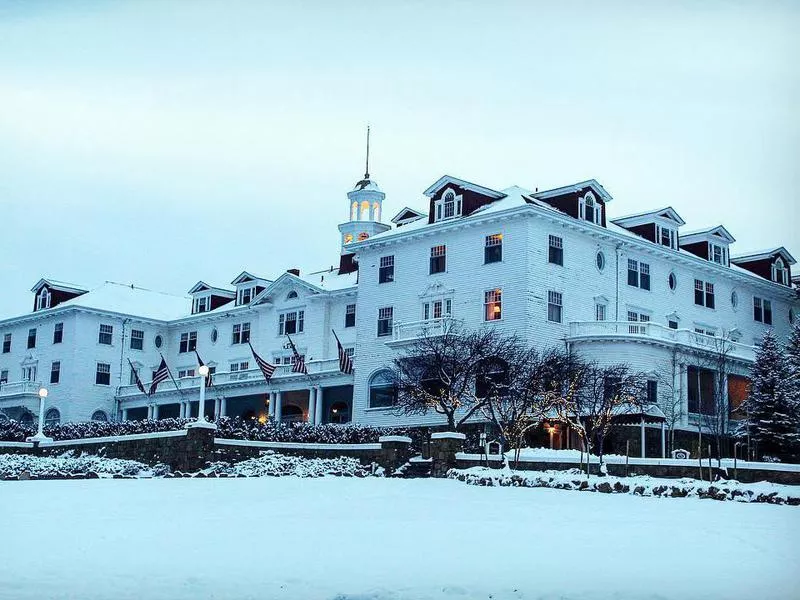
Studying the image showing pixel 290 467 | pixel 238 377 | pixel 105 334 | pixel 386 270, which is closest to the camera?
pixel 290 467

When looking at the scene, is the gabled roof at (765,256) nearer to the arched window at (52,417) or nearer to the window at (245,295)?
the window at (245,295)

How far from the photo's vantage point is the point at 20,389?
7606cm

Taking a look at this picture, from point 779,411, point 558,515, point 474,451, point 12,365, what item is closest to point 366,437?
point 474,451

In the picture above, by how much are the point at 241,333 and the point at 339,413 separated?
36.7 feet

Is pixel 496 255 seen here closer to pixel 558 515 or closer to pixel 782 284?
pixel 782 284

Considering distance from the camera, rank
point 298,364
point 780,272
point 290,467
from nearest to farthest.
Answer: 1. point 290,467
2. point 298,364
3. point 780,272

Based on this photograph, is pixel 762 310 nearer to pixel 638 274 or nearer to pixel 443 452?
pixel 638 274

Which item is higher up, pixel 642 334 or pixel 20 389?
pixel 642 334

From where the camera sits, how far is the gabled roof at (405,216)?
63281 mm

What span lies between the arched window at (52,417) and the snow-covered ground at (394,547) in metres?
45.0

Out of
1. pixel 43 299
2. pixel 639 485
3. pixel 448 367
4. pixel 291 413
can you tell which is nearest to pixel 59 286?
pixel 43 299

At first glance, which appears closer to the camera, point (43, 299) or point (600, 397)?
point (600, 397)

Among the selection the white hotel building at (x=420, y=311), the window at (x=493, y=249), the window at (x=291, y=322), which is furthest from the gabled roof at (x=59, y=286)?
the window at (x=493, y=249)

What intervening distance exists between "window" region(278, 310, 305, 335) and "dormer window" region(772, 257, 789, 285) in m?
26.8
